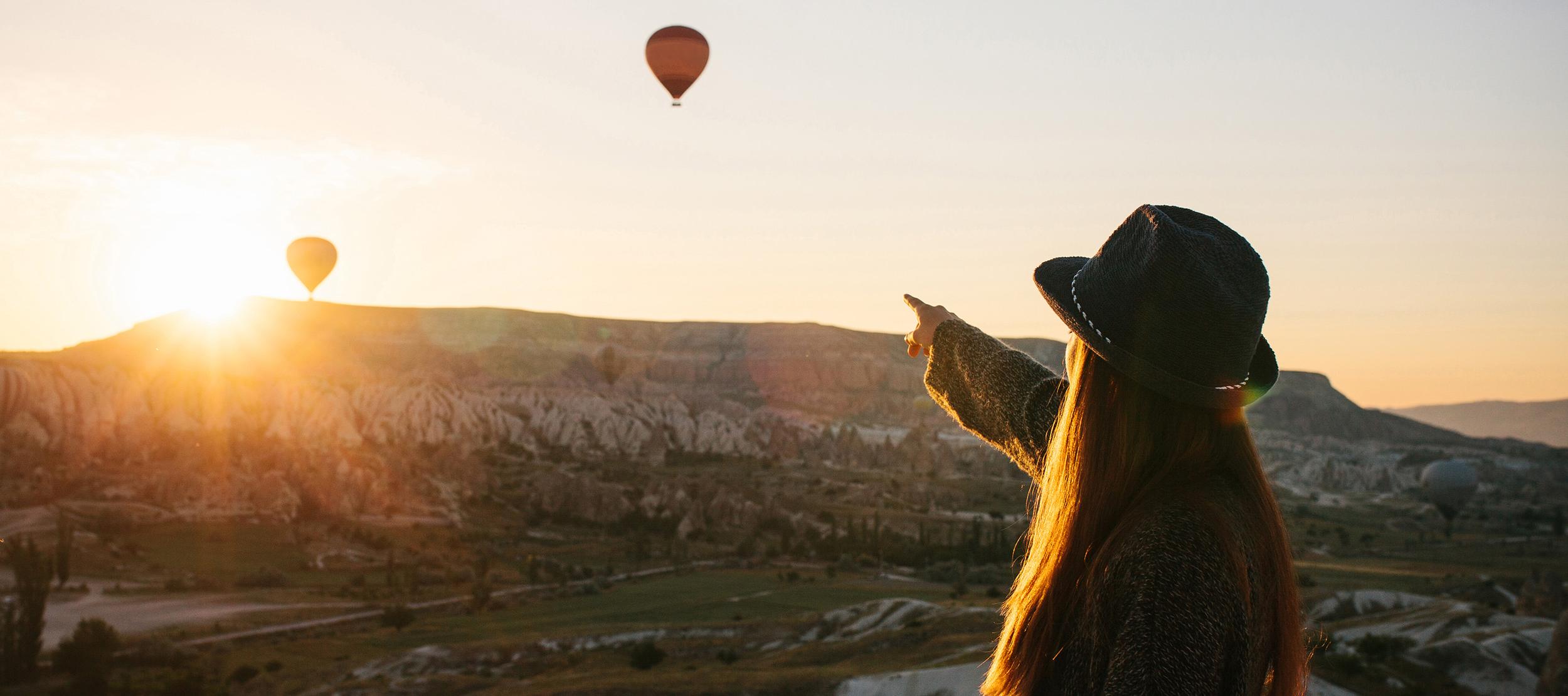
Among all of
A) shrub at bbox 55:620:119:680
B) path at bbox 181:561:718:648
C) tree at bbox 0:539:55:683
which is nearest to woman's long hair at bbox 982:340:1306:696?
shrub at bbox 55:620:119:680

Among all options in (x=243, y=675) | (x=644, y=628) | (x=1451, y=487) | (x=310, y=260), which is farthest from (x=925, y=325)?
(x=1451, y=487)

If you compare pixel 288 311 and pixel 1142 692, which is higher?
pixel 288 311

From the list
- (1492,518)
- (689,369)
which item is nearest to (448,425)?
(689,369)

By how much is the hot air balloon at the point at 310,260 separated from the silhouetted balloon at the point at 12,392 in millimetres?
12861

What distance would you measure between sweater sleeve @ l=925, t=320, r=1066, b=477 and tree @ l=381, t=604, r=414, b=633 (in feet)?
82.2

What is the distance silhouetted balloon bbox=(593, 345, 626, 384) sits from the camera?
95812 millimetres

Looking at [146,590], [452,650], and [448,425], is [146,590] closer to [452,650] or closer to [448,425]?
[452,650]

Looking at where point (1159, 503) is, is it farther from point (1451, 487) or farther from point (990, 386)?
point (1451, 487)

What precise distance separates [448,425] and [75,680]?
61102mm

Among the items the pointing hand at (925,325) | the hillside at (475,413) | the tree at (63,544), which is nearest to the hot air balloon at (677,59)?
the tree at (63,544)

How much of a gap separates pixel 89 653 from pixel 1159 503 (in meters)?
24.6

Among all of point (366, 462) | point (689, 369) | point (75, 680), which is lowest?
point (75, 680)

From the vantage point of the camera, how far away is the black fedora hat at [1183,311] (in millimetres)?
1438

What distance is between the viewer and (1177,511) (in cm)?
132
